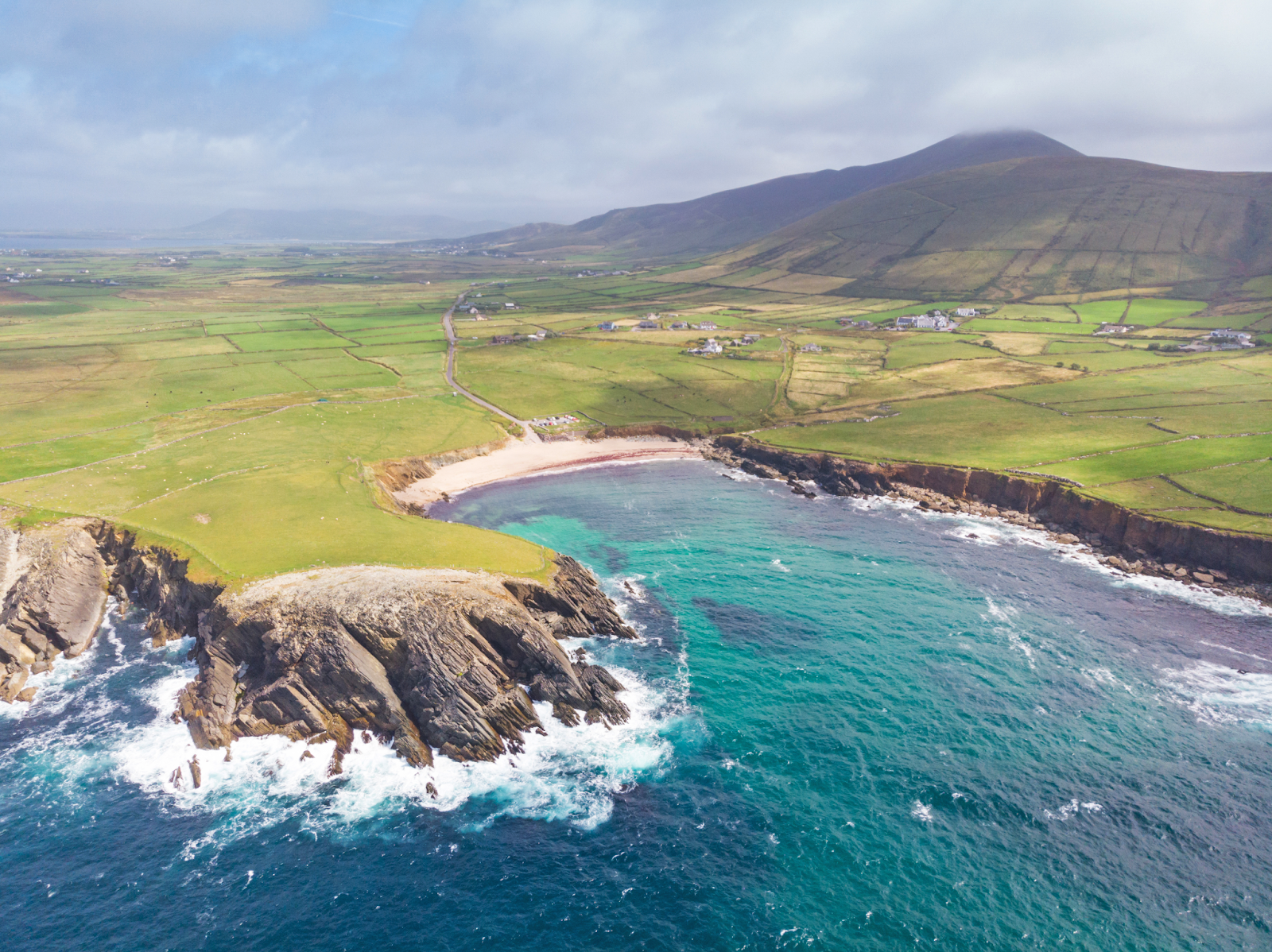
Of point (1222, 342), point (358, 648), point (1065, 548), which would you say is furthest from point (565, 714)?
point (1222, 342)

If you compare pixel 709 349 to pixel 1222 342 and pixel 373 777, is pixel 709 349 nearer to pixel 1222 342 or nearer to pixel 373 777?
pixel 1222 342

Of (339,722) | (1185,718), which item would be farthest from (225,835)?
(1185,718)

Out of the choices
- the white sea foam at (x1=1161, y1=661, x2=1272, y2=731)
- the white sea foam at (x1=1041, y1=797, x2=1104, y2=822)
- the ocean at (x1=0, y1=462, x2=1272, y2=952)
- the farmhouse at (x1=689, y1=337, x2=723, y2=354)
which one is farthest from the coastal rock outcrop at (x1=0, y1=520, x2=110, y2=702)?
the farmhouse at (x1=689, y1=337, x2=723, y2=354)

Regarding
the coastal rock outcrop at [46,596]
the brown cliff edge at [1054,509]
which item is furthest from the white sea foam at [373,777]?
the brown cliff edge at [1054,509]

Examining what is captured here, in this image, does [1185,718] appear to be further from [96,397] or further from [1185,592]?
[96,397]

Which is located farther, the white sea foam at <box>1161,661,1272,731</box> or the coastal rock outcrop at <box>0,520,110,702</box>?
the coastal rock outcrop at <box>0,520,110,702</box>

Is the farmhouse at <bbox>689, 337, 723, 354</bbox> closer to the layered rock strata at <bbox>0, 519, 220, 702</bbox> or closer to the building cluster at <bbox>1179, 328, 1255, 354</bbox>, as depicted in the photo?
the building cluster at <bbox>1179, 328, 1255, 354</bbox>

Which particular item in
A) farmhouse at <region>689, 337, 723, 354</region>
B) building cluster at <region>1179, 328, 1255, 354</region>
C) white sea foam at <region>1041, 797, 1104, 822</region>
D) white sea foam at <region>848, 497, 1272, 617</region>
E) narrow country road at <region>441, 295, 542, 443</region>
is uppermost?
building cluster at <region>1179, 328, 1255, 354</region>

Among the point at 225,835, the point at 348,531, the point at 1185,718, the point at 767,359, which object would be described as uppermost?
the point at 767,359
